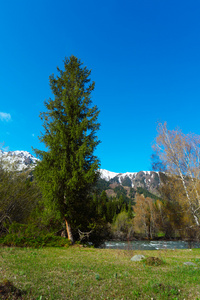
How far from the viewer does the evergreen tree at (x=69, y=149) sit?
41.0ft

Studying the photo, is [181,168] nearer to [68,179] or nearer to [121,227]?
[68,179]

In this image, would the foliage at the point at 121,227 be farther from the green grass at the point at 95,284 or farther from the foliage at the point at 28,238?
the green grass at the point at 95,284

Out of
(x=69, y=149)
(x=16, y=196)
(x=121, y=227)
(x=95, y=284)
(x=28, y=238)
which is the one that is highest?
(x=69, y=149)

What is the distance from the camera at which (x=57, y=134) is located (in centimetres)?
1365

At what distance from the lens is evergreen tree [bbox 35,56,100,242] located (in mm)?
12508

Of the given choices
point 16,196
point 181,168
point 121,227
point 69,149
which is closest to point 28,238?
point 16,196

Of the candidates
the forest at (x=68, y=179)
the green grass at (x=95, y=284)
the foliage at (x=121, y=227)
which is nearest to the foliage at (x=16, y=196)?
the forest at (x=68, y=179)

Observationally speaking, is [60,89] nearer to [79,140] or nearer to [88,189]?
[79,140]

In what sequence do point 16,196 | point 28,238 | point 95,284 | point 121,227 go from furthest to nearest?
point 121,227, point 16,196, point 28,238, point 95,284

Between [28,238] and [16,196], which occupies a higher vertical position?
[16,196]

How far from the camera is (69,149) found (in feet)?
45.4

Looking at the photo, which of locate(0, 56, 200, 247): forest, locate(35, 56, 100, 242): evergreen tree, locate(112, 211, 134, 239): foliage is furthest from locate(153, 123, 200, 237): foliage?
locate(112, 211, 134, 239): foliage

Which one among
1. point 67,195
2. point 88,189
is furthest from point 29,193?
point 88,189

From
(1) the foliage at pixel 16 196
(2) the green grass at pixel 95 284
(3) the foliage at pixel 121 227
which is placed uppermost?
(1) the foliage at pixel 16 196
